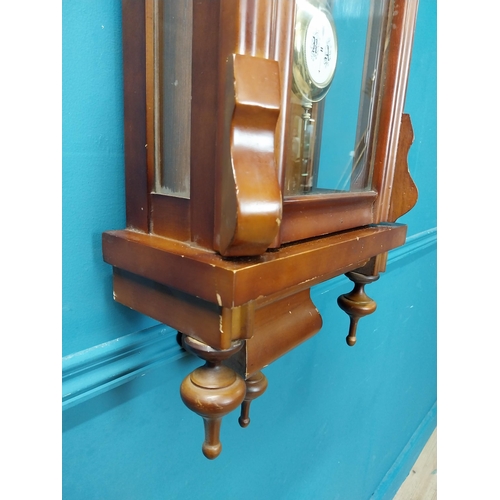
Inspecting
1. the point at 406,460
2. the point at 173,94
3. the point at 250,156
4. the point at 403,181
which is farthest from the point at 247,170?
the point at 406,460

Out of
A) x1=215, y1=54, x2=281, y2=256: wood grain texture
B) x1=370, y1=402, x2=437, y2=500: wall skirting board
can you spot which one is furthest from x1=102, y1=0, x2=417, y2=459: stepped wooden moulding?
x1=370, y1=402, x2=437, y2=500: wall skirting board

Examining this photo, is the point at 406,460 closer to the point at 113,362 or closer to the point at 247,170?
the point at 113,362

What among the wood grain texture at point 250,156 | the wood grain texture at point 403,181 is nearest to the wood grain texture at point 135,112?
the wood grain texture at point 250,156

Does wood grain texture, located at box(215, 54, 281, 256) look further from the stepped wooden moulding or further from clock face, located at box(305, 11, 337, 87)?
clock face, located at box(305, 11, 337, 87)

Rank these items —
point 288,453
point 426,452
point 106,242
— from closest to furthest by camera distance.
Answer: point 106,242 → point 288,453 → point 426,452

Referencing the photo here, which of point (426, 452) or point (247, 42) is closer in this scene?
point (247, 42)

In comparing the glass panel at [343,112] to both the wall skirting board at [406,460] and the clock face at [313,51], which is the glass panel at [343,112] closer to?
the clock face at [313,51]

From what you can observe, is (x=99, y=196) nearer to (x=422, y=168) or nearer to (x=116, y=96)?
(x=116, y=96)

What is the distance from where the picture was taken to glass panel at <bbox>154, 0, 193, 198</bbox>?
0.30 meters

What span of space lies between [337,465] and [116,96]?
92 centimetres

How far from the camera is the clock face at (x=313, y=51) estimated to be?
331mm

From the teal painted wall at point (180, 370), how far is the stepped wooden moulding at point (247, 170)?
3cm

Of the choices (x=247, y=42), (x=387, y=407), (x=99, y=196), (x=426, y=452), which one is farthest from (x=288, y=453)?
(x=426, y=452)

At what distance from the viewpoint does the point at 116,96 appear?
1.18ft
